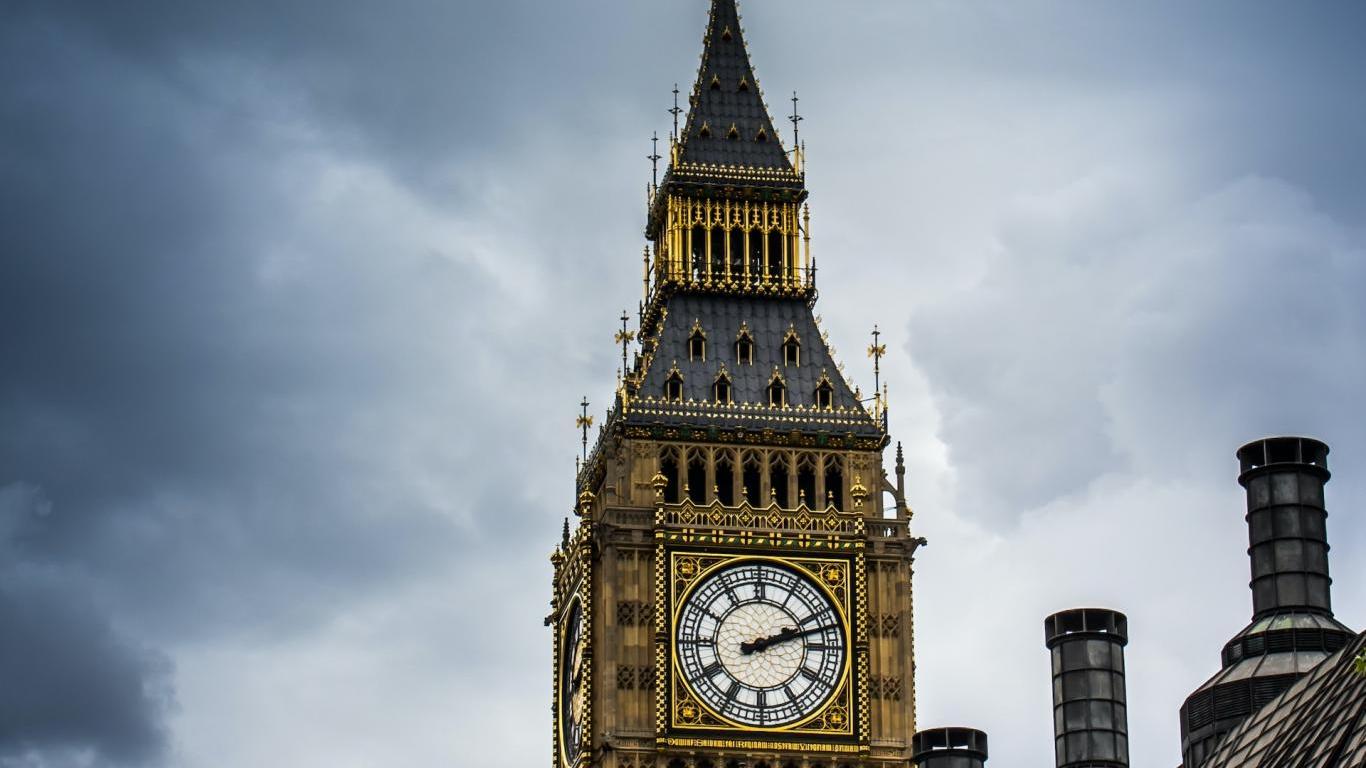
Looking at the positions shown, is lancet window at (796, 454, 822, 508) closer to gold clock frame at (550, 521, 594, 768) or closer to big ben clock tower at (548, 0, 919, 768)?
big ben clock tower at (548, 0, 919, 768)

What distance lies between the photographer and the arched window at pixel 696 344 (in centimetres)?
12744

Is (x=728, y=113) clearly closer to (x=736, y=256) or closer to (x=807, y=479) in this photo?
(x=736, y=256)

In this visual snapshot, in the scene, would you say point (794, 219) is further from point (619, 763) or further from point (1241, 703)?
point (1241, 703)

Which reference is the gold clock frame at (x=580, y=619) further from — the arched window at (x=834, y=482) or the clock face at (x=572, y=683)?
the arched window at (x=834, y=482)

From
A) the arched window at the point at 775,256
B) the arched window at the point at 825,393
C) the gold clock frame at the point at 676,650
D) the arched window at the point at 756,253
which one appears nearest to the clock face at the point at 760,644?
the gold clock frame at the point at 676,650

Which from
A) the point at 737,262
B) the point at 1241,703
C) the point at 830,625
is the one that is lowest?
the point at 1241,703

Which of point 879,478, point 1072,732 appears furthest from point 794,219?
point 1072,732

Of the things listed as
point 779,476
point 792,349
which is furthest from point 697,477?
point 792,349

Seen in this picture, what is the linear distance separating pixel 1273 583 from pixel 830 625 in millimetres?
25137

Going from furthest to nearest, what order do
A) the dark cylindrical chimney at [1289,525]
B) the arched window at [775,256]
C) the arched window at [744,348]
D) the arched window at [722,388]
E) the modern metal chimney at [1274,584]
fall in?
the arched window at [775,256], the arched window at [744,348], the arched window at [722,388], the dark cylindrical chimney at [1289,525], the modern metal chimney at [1274,584]

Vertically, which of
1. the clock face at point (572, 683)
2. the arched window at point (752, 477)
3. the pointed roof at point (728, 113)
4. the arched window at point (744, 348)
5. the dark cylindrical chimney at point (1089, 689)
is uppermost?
the pointed roof at point (728, 113)

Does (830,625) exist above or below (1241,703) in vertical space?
above

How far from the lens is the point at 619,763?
120 m

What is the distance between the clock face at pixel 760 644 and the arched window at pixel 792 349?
780 cm
